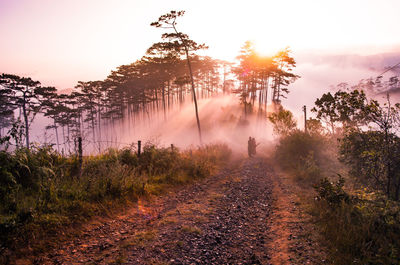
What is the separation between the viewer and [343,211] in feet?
17.9

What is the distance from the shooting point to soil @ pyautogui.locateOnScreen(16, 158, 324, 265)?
4012 mm

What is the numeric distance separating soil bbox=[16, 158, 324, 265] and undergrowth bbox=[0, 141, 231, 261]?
19.2 inches

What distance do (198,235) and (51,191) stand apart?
392 centimetres

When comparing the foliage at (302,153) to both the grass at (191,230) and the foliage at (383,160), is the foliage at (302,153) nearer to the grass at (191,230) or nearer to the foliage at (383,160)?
the foliage at (383,160)

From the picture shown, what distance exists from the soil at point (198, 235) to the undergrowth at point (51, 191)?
1.60 ft

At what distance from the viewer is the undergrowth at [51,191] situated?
4047mm

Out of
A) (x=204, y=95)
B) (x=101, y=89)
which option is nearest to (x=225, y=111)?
(x=204, y=95)

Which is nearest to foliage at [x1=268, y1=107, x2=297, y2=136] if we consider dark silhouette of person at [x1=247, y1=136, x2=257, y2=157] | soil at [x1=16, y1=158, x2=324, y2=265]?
dark silhouette of person at [x1=247, y1=136, x2=257, y2=157]

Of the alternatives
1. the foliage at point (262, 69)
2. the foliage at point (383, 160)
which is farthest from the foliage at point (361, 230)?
the foliage at point (262, 69)

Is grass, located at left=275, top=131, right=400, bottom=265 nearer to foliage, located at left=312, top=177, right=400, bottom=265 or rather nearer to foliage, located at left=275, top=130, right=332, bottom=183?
foliage, located at left=312, top=177, right=400, bottom=265

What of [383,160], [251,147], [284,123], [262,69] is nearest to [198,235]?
[383,160]

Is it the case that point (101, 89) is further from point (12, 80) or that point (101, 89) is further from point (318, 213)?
point (318, 213)

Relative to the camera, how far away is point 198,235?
490 centimetres

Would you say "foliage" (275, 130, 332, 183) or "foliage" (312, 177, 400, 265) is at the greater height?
"foliage" (312, 177, 400, 265)
